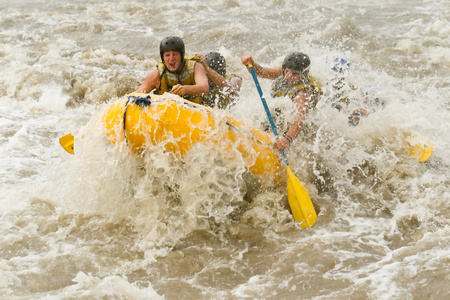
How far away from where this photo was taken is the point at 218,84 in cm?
530

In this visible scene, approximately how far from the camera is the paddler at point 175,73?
4.83 m

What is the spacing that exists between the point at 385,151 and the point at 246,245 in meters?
2.16

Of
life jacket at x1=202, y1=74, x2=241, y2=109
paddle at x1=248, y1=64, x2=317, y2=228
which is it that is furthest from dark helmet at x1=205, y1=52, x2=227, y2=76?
paddle at x1=248, y1=64, x2=317, y2=228

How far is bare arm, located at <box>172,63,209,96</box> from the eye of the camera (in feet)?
14.9

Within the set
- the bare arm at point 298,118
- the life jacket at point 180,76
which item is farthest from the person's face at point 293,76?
the life jacket at point 180,76

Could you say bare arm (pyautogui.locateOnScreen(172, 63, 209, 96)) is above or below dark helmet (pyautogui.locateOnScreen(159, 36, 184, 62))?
below

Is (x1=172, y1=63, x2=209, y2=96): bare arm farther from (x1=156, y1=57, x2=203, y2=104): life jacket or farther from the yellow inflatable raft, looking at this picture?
the yellow inflatable raft

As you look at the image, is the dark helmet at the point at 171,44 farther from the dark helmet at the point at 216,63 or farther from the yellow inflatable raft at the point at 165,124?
the dark helmet at the point at 216,63

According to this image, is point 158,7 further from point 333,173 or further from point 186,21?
point 333,173

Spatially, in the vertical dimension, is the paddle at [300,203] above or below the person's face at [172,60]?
below

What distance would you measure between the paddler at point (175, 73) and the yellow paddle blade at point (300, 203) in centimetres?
119

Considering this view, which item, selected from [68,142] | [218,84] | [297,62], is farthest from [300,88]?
[68,142]

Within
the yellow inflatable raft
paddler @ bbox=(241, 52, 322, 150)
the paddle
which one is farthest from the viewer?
paddler @ bbox=(241, 52, 322, 150)

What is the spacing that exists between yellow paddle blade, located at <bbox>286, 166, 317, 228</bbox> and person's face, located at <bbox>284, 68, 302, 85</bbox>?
3.50ft
